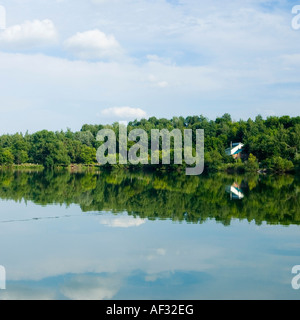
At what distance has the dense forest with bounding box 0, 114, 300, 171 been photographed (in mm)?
47500

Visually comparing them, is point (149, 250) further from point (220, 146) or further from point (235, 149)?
point (235, 149)

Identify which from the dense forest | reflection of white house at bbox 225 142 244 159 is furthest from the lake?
reflection of white house at bbox 225 142 244 159

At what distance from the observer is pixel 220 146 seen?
56531mm

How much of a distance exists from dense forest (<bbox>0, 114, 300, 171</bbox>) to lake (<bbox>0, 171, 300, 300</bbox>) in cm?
3150

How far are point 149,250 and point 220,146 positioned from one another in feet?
159

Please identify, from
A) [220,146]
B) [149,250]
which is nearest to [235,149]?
[220,146]

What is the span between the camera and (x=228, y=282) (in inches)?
285

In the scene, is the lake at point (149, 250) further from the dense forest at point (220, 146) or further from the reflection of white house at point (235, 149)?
the reflection of white house at point (235, 149)

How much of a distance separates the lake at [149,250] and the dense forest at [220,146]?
31.5 meters

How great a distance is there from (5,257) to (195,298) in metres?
4.60

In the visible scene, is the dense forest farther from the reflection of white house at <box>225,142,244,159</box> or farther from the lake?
the lake

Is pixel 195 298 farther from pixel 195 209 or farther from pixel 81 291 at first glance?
pixel 195 209
